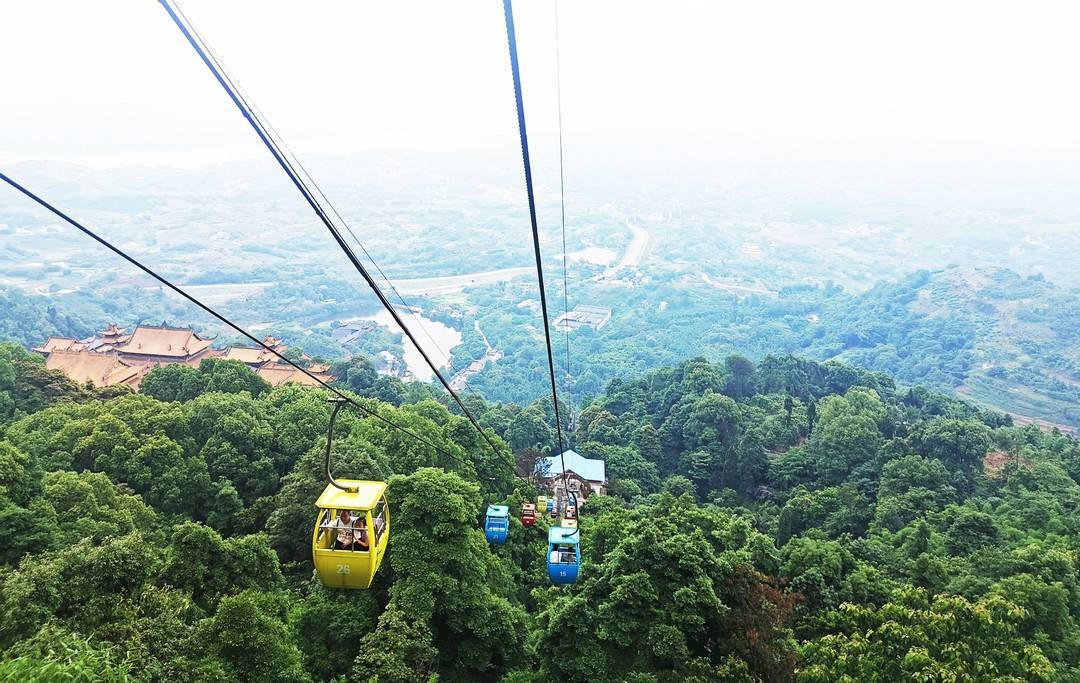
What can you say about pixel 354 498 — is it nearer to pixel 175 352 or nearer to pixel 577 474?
pixel 577 474

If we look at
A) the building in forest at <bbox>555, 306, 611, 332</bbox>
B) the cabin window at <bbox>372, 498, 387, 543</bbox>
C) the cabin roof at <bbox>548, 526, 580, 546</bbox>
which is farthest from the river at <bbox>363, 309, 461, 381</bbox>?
the cabin window at <bbox>372, 498, 387, 543</bbox>

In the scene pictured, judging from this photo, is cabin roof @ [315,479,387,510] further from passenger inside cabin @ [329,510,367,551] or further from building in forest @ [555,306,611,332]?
building in forest @ [555,306,611,332]

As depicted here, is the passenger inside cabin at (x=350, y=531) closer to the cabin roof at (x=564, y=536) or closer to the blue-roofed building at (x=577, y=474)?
the cabin roof at (x=564, y=536)

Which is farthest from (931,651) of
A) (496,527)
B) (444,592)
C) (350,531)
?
(350,531)

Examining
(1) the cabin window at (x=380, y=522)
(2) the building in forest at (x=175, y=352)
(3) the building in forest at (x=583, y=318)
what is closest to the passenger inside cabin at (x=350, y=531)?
(1) the cabin window at (x=380, y=522)

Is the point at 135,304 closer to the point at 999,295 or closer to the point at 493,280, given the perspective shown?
the point at 493,280

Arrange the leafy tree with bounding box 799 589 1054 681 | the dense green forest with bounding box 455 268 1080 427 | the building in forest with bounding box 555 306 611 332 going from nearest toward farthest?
the leafy tree with bounding box 799 589 1054 681 → the dense green forest with bounding box 455 268 1080 427 → the building in forest with bounding box 555 306 611 332
